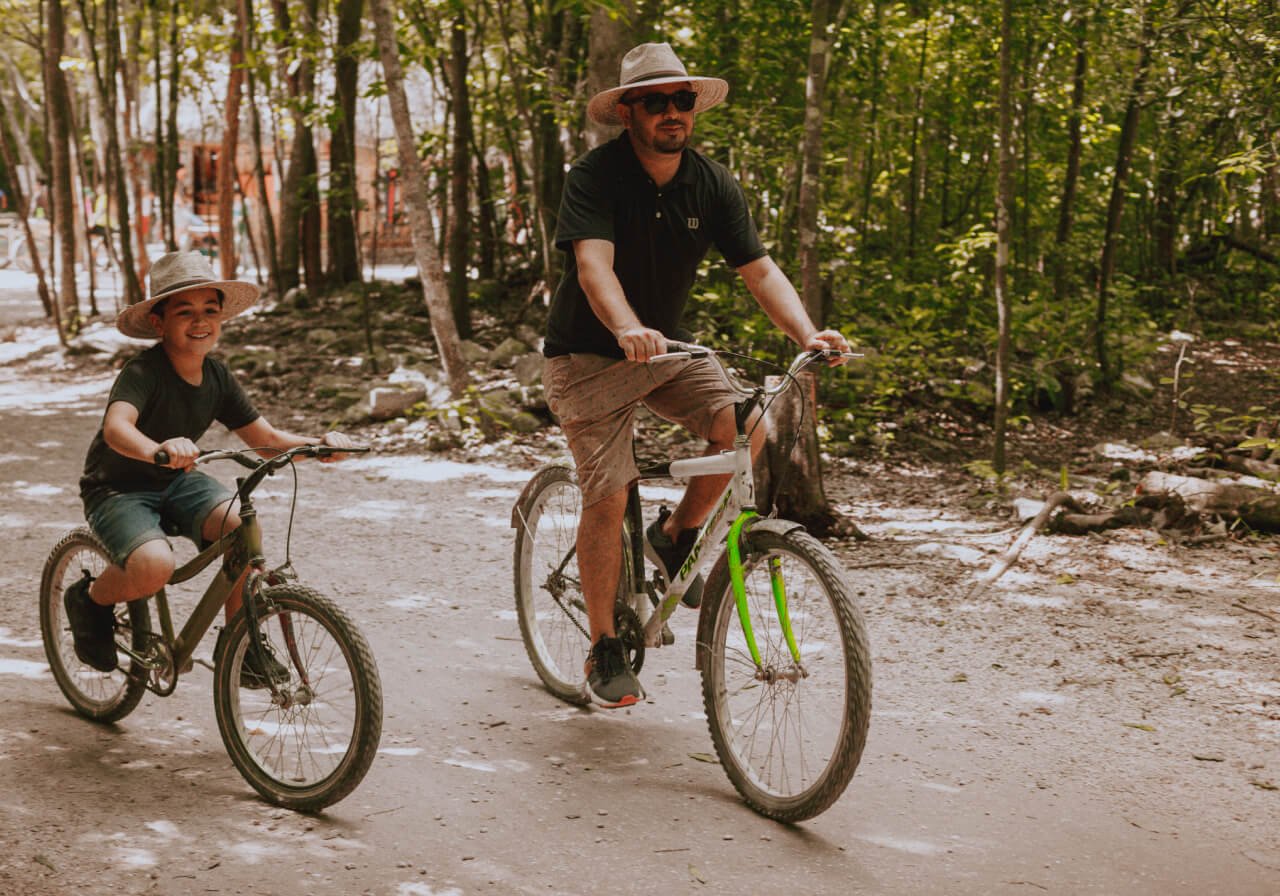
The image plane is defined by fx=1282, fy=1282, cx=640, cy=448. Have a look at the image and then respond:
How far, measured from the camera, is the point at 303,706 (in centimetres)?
396

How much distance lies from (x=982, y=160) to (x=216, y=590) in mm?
12405

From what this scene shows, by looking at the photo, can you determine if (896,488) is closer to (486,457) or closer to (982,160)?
(486,457)

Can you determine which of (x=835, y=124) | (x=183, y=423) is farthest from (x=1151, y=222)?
(x=183, y=423)

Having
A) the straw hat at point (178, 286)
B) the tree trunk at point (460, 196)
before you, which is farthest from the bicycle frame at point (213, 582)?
the tree trunk at point (460, 196)

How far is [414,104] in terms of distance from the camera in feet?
81.5

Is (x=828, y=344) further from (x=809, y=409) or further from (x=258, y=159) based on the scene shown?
(x=258, y=159)

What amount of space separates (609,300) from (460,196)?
36.6ft

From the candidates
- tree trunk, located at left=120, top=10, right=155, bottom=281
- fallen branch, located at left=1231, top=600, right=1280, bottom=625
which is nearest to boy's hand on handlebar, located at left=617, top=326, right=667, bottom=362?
fallen branch, located at left=1231, top=600, right=1280, bottom=625

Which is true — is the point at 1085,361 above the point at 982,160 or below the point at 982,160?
below

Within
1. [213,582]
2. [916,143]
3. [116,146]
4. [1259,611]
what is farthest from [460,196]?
[213,582]

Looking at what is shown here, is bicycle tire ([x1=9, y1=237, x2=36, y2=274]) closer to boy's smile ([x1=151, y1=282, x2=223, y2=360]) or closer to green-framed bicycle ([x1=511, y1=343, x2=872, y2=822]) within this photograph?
boy's smile ([x1=151, y1=282, x2=223, y2=360])

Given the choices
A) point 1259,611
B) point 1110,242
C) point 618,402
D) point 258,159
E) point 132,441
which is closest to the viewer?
point 132,441

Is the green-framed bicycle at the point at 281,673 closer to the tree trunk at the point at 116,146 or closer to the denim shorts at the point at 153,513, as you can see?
the denim shorts at the point at 153,513

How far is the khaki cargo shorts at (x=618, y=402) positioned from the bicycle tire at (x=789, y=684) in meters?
0.56
